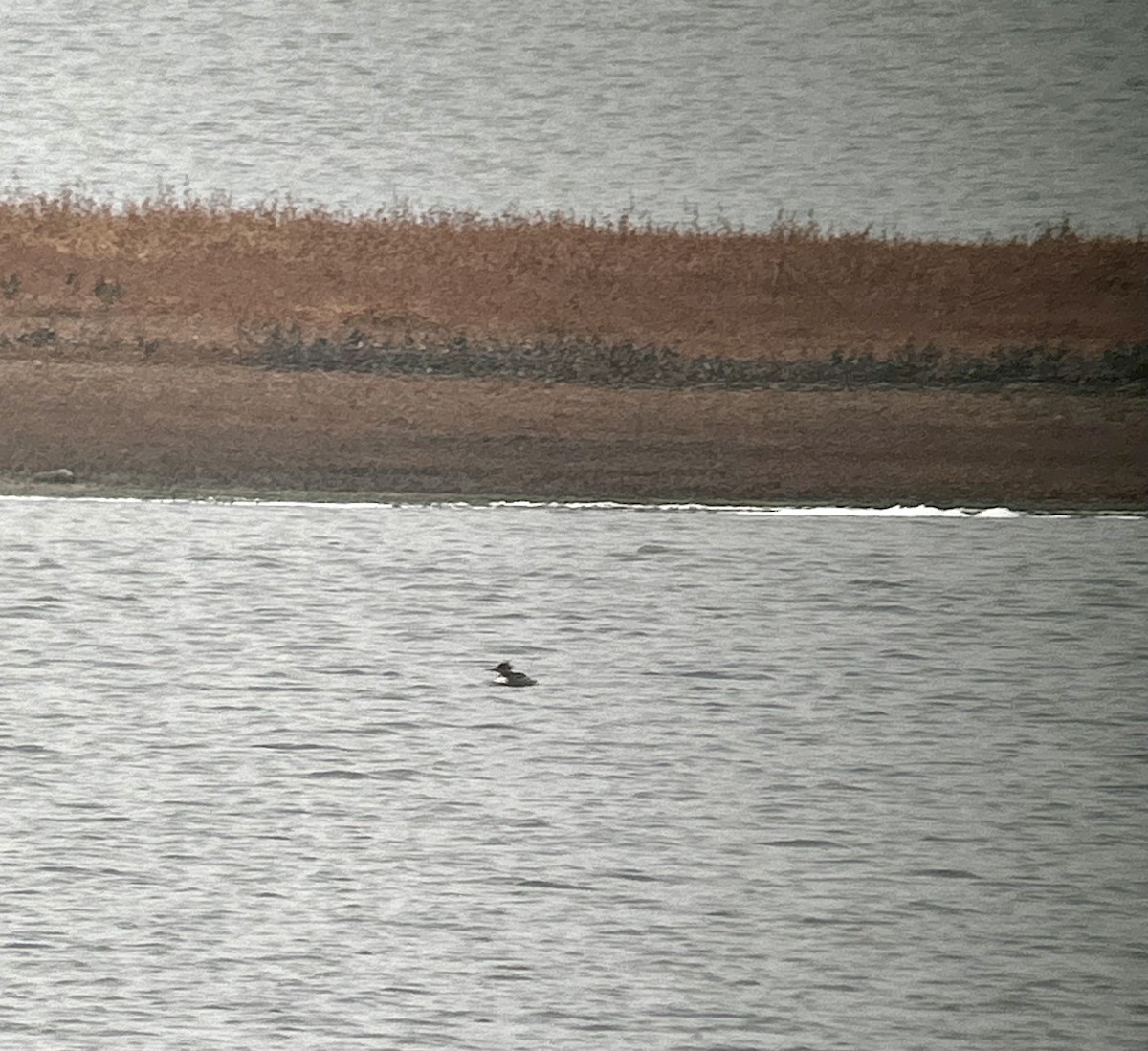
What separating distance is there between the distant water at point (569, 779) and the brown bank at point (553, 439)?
84 millimetres

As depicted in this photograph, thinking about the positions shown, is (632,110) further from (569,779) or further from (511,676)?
(569,779)

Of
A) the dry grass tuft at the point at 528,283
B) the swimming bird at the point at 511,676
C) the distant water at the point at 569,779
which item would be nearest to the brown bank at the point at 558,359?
the dry grass tuft at the point at 528,283

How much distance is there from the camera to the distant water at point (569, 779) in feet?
4.81

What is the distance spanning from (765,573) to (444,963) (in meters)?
1.01

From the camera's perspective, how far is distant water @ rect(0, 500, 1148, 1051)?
4.81 ft

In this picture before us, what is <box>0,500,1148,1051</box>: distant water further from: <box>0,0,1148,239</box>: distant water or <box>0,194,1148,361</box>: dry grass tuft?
<box>0,0,1148,239</box>: distant water

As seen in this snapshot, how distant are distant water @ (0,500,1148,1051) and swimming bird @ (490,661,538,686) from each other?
0.07ft

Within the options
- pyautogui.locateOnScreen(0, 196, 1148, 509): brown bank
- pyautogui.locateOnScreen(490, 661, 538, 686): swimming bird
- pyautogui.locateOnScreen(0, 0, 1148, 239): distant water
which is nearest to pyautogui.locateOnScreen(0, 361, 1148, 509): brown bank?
pyautogui.locateOnScreen(0, 196, 1148, 509): brown bank

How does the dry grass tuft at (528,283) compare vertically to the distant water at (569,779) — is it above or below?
above

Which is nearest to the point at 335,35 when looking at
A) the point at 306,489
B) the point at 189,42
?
the point at 189,42

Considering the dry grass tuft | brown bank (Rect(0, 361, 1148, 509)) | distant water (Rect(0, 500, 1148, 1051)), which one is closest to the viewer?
distant water (Rect(0, 500, 1148, 1051))

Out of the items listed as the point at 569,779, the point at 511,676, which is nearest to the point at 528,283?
the point at 511,676

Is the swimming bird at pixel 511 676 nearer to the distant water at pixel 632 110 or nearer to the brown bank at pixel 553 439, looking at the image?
the brown bank at pixel 553 439

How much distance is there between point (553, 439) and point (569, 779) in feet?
3.26
